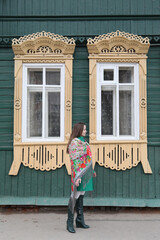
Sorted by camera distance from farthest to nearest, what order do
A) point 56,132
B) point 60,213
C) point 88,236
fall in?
point 56,132
point 60,213
point 88,236

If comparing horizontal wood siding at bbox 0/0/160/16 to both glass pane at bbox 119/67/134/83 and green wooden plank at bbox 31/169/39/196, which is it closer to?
glass pane at bbox 119/67/134/83

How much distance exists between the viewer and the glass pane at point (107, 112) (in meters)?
5.38

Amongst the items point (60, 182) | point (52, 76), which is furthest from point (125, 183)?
point (52, 76)

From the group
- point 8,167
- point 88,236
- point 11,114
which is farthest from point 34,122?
point 88,236

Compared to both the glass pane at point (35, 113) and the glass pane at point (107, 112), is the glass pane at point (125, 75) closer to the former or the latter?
the glass pane at point (107, 112)

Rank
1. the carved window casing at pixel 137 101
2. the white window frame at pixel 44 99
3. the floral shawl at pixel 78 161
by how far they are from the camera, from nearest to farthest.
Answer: the floral shawl at pixel 78 161 → the carved window casing at pixel 137 101 → the white window frame at pixel 44 99

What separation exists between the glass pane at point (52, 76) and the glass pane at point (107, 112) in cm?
109

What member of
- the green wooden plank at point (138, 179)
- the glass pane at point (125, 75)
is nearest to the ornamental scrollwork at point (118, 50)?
the glass pane at point (125, 75)

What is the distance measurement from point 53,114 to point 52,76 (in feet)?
2.83

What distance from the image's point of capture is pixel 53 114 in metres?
5.41

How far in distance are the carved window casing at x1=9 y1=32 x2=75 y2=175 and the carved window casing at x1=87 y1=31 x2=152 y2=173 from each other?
51 centimetres

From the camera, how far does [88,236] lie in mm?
3939

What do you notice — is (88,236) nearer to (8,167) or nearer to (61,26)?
(8,167)

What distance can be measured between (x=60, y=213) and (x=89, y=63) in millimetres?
3277
